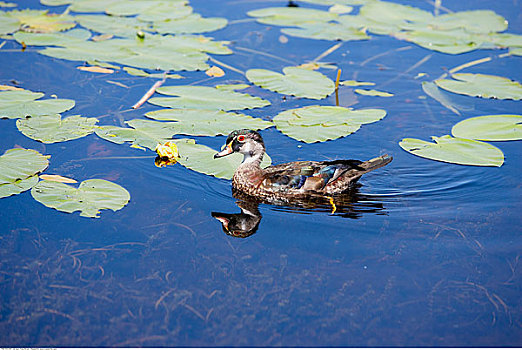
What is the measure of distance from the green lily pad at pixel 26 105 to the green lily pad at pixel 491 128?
5.60m

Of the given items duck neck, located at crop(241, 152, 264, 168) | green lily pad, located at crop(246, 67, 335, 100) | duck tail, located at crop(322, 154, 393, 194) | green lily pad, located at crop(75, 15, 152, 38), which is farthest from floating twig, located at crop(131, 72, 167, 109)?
duck tail, located at crop(322, 154, 393, 194)

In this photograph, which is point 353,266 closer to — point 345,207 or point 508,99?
point 345,207

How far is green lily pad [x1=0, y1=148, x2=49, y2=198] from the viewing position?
6383 mm

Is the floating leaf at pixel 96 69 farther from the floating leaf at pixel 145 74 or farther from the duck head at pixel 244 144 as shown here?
the duck head at pixel 244 144

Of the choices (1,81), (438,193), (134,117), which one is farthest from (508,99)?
(1,81)

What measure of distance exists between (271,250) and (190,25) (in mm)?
7239

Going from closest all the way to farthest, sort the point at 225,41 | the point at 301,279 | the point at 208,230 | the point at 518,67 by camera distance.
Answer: the point at 301,279, the point at 208,230, the point at 518,67, the point at 225,41

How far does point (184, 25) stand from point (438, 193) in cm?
687

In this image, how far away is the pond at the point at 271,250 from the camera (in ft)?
15.9

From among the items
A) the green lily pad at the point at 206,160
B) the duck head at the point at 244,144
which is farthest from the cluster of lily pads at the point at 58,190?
the duck head at the point at 244,144

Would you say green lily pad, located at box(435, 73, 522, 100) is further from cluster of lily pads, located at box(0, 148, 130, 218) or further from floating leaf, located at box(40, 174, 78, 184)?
floating leaf, located at box(40, 174, 78, 184)

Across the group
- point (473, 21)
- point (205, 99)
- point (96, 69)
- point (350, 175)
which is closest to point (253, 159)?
point (350, 175)

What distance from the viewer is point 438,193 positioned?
7.00m

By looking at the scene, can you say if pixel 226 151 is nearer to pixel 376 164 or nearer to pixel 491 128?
pixel 376 164
